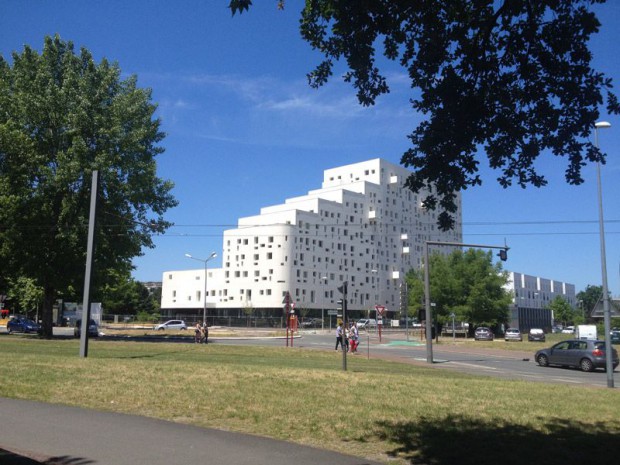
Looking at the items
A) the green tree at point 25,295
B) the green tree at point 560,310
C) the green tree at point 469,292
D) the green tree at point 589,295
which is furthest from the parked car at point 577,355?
the green tree at point 589,295

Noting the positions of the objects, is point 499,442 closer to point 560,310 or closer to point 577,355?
point 577,355

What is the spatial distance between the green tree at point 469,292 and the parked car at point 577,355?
38222 mm

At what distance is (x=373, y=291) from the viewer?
396 feet

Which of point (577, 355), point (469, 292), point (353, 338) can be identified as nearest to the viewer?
point (577, 355)

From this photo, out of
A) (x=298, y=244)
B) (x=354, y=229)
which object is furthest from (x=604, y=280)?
(x=354, y=229)

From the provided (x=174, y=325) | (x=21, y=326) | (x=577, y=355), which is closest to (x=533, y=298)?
(x=174, y=325)

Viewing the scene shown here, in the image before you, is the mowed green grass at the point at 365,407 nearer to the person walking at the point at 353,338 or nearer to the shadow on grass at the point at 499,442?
the shadow on grass at the point at 499,442

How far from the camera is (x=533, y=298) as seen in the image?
5428 inches

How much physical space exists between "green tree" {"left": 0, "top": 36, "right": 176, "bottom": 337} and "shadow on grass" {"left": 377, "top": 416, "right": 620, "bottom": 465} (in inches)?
1288

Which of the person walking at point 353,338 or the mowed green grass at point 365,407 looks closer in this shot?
the mowed green grass at point 365,407

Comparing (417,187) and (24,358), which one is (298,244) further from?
(417,187)

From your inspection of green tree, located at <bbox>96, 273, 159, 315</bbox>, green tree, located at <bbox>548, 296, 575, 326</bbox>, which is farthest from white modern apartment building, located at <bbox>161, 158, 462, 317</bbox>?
green tree, located at <bbox>548, 296, 575, 326</bbox>

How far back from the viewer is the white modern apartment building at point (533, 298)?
358 feet

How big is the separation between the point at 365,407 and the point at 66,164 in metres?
31.9
